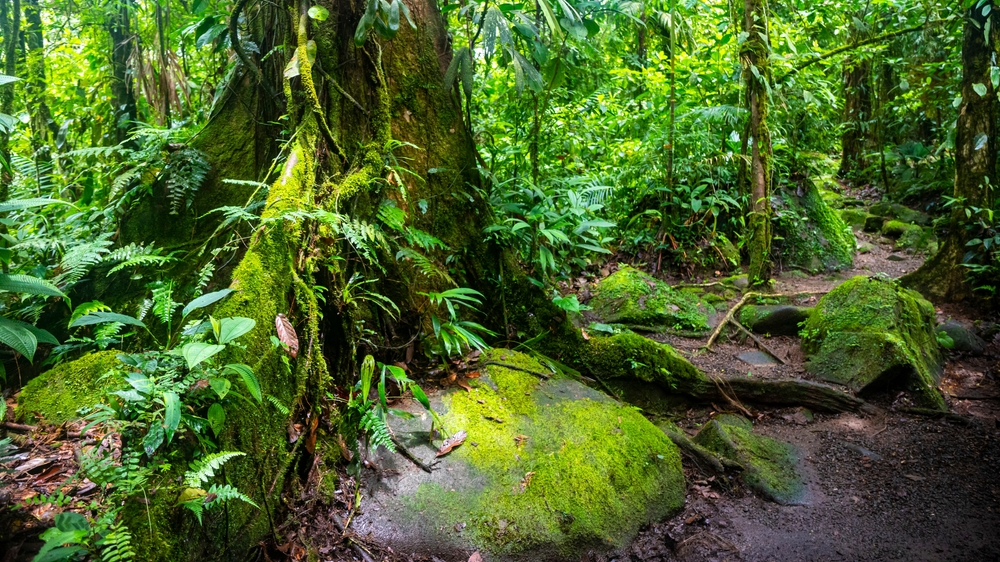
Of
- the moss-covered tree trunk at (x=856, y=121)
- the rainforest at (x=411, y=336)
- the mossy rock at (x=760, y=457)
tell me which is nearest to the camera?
the rainforest at (x=411, y=336)

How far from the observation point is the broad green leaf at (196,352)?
6.18ft

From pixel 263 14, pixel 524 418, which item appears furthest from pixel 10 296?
pixel 524 418

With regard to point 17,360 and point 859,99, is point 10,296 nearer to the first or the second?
point 17,360

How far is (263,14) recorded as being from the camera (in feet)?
13.4

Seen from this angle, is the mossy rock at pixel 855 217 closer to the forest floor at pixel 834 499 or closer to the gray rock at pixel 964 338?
the gray rock at pixel 964 338

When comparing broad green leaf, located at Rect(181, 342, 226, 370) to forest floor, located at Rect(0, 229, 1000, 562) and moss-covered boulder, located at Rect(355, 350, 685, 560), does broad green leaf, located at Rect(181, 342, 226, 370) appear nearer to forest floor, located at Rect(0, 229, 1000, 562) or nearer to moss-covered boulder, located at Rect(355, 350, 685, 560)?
forest floor, located at Rect(0, 229, 1000, 562)

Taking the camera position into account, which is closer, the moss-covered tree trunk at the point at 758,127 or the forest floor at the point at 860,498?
the forest floor at the point at 860,498

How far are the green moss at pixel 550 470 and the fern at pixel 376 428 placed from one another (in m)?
0.38

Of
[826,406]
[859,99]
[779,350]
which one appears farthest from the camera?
[859,99]

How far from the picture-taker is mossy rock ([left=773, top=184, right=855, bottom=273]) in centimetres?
845

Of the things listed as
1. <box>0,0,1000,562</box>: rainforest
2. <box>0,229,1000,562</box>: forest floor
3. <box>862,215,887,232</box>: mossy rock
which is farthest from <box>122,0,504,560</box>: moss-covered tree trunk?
<box>862,215,887,232</box>: mossy rock

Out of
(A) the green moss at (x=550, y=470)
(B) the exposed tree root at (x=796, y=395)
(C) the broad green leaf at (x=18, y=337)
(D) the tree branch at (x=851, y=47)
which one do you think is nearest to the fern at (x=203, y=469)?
(C) the broad green leaf at (x=18, y=337)

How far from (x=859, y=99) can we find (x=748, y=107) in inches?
416

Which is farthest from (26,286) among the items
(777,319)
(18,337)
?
(777,319)
